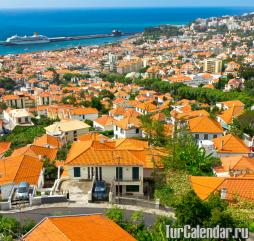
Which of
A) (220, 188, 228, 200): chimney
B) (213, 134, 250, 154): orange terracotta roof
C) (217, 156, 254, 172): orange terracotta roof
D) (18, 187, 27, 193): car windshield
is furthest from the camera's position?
(213, 134, 250, 154): orange terracotta roof

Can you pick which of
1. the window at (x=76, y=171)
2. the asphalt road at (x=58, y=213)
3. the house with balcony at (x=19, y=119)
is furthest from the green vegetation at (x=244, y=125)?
the house with balcony at (x=19, y=119)

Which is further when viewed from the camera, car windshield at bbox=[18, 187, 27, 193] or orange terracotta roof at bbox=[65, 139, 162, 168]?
orange terracotta roof at bbox=[65, 139, 162, 168]

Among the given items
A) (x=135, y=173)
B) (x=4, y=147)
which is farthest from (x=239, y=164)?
(x=4, y=147)

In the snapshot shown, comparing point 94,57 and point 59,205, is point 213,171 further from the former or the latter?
point 94,57

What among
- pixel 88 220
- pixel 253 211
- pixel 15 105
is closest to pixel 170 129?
pixel 253 211

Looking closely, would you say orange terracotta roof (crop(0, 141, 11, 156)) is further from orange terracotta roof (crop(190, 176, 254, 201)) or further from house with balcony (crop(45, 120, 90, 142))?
orange terracotta roof (crop(190, 176, 254, 201))

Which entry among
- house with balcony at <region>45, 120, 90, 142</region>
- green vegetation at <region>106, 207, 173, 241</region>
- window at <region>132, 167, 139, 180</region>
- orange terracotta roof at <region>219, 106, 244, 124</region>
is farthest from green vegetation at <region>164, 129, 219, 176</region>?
orange terracotta roof at <region>219, 106, 244, 124</region>

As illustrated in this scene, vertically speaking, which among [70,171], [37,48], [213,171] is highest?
[70,171]

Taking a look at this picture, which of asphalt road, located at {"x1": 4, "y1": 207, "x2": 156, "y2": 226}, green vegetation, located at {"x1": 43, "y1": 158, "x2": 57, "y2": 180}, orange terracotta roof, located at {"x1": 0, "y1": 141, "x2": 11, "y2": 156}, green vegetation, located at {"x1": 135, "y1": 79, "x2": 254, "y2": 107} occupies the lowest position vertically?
green vegetation, located at {"x1": 135, "y1": 79, "x2": 254, "y2": 107}

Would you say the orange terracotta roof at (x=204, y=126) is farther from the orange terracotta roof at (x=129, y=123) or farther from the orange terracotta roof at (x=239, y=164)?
the orange terracotta roof at (x=239, y=164)
